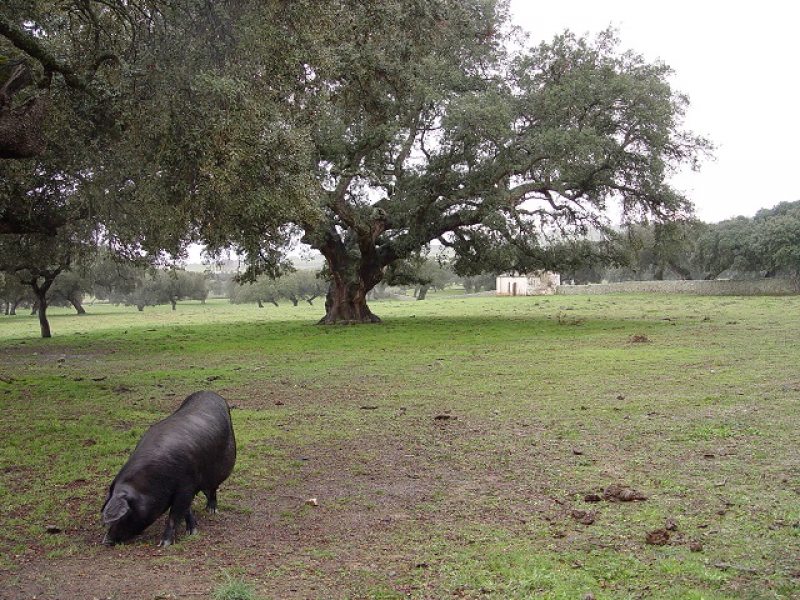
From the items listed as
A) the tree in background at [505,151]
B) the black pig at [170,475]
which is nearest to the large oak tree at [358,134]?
the tree in background at [505,151]

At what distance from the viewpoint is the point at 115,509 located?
19.3 feet

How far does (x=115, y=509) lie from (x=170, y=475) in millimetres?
513

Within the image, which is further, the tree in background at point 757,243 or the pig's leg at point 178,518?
the tree in background at point 757,243

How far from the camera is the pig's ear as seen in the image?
5836 millimetres

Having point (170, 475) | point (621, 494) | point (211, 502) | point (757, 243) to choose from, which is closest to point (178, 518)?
point (170, 475)

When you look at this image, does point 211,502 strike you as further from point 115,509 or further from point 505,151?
point 505,151

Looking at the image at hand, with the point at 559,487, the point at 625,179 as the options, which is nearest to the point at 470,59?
the point at 625,179

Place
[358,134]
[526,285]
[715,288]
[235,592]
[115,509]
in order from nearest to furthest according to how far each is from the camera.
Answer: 1. [235,592]
2. [115,509]
3. [358,134]
4. [715,288]
5. [526,285]

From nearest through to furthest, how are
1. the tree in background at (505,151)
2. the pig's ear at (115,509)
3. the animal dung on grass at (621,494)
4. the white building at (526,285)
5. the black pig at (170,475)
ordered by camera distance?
the pig's ear at (115,509) → the black pig at (170,475) → the animal dung on grass at (621,494) → the tree in background at (505,151) → the white building at (526,285)

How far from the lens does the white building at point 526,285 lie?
97.9 metres

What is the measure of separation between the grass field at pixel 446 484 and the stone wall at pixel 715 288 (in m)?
59.0

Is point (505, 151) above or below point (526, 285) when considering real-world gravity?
above

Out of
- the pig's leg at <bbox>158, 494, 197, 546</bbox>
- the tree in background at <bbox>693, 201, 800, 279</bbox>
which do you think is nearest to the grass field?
the pig's leg at <bbox>158, 494, 197, 546</bbox>

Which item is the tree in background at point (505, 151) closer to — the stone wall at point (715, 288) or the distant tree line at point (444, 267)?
the distant tree line at point (444, 267)
